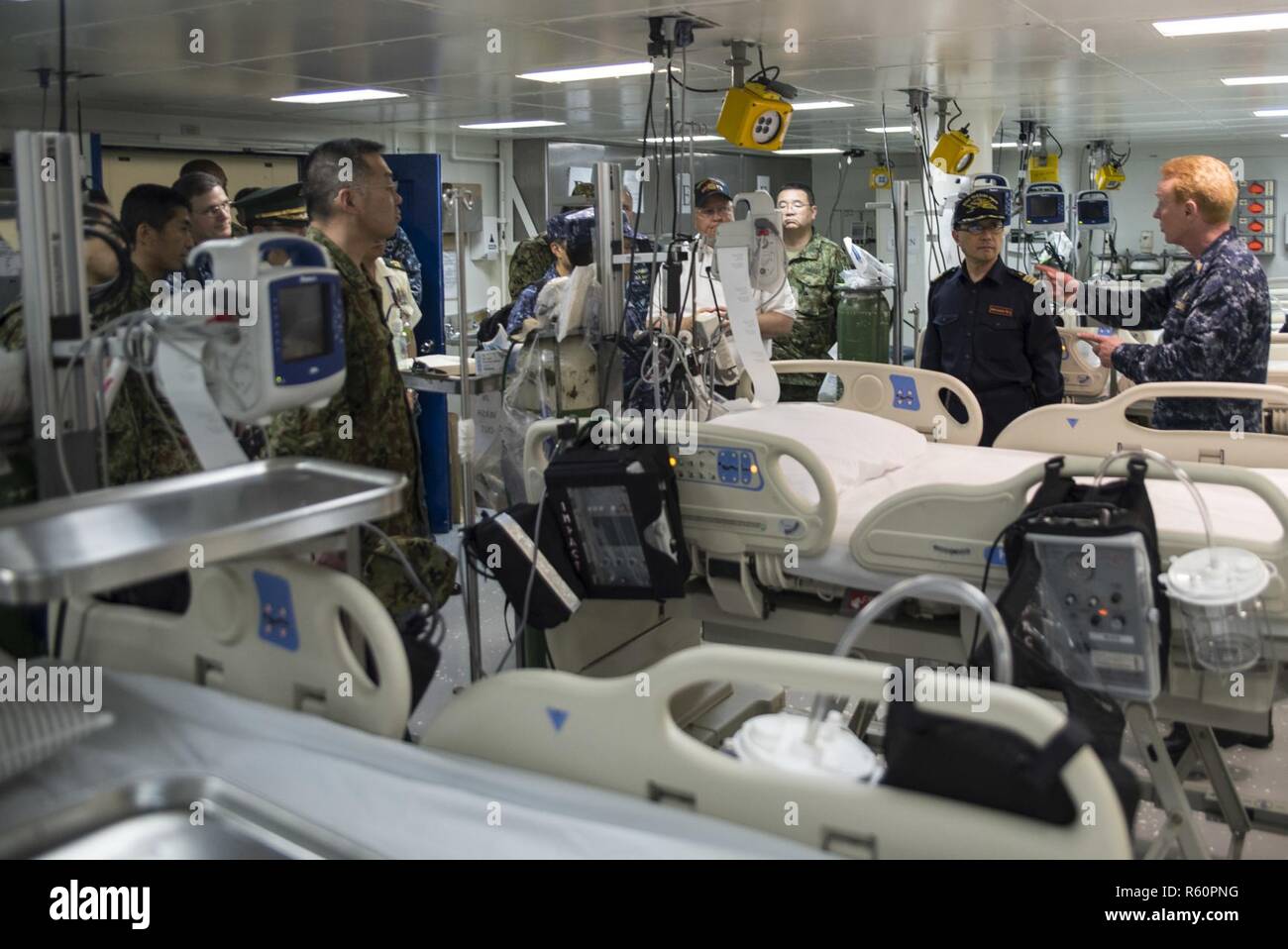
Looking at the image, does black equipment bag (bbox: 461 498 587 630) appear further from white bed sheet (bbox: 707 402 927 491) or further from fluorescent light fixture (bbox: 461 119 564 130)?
fluorescent light fixture (bbox: 461 119 564 130)

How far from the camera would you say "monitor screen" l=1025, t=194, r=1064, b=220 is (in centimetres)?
631

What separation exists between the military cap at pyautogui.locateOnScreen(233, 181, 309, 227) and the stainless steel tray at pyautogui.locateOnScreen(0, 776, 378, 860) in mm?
3962

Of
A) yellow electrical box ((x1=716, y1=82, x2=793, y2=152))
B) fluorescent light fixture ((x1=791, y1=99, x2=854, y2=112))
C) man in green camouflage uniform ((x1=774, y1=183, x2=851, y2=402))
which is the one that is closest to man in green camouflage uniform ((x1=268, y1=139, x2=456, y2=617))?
yellow electrical box ((x1=716, y1=82, x2=793, y2=152))

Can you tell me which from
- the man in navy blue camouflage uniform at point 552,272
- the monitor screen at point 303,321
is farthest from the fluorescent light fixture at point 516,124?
the monitor screen at point 303,321

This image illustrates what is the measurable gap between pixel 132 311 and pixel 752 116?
2478 millimetres

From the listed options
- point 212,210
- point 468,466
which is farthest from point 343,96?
point 468,466

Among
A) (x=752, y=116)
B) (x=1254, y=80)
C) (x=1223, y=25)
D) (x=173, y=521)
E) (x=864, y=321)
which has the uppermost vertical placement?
(x=1254, y=80)

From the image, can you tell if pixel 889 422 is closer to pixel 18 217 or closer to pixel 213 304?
pixel 213 304

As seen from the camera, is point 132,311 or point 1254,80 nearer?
point 132,311

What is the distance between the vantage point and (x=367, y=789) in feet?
5.36

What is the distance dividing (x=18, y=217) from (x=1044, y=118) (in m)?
8.66

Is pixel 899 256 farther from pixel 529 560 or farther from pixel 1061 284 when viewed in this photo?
pixel 529 560

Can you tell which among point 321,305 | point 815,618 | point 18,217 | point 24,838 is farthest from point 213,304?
point 815,618

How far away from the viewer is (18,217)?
196cm
